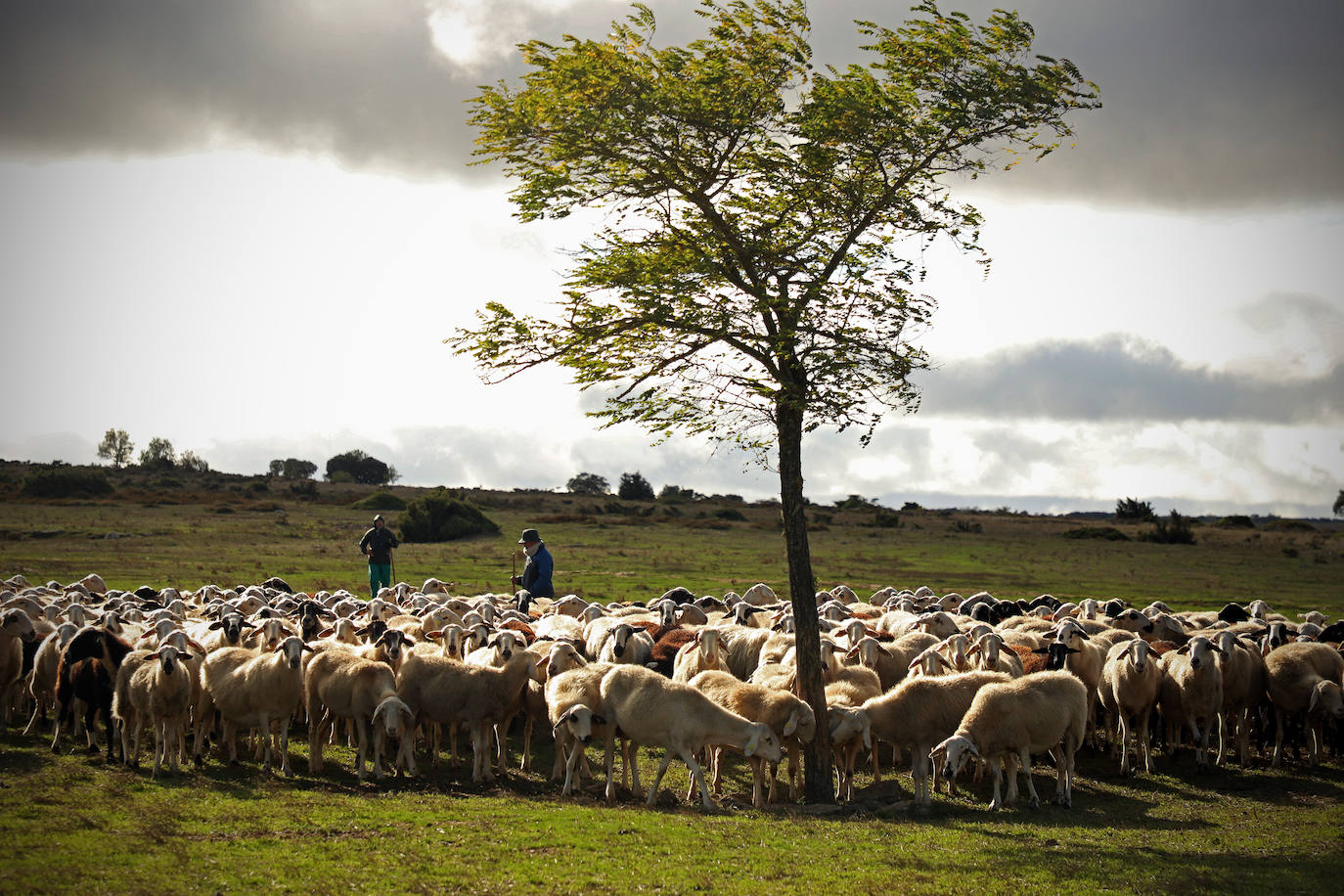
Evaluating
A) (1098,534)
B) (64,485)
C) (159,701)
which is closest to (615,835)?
(159,701)

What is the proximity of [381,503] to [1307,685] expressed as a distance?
2838 inches

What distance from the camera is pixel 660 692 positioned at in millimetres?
13094

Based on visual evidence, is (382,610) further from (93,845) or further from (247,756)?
(93,845)

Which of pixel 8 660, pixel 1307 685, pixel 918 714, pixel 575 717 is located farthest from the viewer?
pixel 1307 685

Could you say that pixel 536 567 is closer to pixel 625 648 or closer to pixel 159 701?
pixel 625 648

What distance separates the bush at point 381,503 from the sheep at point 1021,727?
2735 inches

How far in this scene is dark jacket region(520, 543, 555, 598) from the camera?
24.4 meters

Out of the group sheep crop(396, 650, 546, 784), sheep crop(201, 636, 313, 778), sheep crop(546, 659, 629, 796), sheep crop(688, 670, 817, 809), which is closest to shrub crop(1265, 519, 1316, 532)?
sheep crop(688, 670, 817, 809)

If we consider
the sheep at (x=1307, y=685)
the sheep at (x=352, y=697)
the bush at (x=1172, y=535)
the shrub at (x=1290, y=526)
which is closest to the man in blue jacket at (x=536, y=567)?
the sheep at (x=352, y=697)

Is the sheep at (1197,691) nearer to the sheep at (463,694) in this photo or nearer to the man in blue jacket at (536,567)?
the sheep at (463,694)

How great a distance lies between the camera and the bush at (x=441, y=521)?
63.7 metres

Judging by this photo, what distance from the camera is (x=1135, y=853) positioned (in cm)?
1079

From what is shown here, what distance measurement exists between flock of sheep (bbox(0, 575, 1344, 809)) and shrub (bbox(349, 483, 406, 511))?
59.5 m

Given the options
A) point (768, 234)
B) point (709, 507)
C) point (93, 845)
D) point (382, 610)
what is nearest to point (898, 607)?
point (382, 610)
